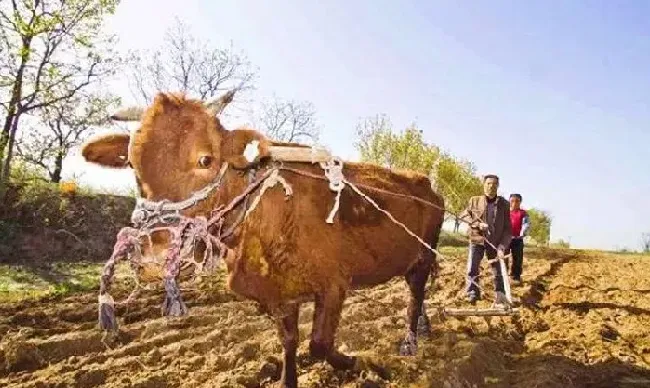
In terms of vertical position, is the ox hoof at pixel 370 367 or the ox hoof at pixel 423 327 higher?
the ox hoof at pixel 423 327

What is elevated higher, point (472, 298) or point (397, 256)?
point (397, 256)

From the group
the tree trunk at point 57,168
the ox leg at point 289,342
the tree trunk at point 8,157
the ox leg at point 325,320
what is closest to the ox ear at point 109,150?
the ox leg at point 289,342

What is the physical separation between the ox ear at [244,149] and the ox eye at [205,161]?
0.17 meters

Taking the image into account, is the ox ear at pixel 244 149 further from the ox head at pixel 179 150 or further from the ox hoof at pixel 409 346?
the ox hoof at pixel 409 346

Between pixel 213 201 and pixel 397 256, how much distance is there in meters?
2.57

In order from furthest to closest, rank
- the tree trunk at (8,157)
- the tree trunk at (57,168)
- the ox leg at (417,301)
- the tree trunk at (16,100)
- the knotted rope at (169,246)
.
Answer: the tree trunk at (57,168)
the tree trunk at (16,100)
the tree trunk at (8,157)
the ox leg at (417,301)
the knotted rope at (169,246)

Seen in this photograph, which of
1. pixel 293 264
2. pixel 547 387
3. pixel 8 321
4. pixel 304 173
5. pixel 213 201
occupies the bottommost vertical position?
pixel 8 321

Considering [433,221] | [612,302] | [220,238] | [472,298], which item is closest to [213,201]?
[220,238]

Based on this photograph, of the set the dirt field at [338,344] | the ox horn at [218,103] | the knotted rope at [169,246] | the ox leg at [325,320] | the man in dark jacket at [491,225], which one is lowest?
the dirt field at [338,344]

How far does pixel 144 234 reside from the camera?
3.95 meters

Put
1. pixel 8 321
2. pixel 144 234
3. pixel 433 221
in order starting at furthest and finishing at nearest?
1. pixel 8 321
2. pixel 433 221
3. pixel 144 234

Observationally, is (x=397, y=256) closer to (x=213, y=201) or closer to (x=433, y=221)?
(x=433, y=221)

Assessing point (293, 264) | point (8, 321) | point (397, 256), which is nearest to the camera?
point (293, 264)

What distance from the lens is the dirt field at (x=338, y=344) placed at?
217 inches
